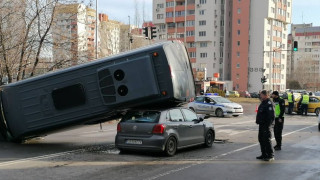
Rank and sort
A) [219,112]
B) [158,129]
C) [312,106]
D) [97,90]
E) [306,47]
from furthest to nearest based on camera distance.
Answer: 1. [306,47]
2. [312,106]
3. [219,112]
4. [97,90]
5. [158,129]

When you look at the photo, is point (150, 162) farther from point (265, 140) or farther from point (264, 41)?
point (264, 41)

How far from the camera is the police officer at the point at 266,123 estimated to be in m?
10.2

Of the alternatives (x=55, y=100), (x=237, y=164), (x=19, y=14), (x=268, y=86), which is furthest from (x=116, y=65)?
(x=268, y=86)

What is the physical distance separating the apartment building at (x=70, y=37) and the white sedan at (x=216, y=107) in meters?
11.8

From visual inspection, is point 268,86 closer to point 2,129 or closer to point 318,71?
point 318,71

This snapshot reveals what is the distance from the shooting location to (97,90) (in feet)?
37.7

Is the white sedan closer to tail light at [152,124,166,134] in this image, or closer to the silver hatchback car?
the silver hatchback car

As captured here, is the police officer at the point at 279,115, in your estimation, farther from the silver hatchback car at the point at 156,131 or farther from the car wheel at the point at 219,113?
the car wheel at the point at 219,113

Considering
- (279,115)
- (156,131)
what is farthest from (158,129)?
(279,115)

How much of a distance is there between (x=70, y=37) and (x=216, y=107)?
1321 cm

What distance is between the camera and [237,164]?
32.2ft

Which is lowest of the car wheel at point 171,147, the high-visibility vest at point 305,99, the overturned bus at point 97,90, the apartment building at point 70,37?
the car wheel at point 171,147

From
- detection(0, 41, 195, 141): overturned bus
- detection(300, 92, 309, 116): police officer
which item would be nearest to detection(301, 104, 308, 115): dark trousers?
detection(300, 92, 309, 116): police officer

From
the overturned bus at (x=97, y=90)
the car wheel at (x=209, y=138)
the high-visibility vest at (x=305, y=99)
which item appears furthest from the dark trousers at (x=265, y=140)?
the high-visibility vest at (x=305, y=99)
